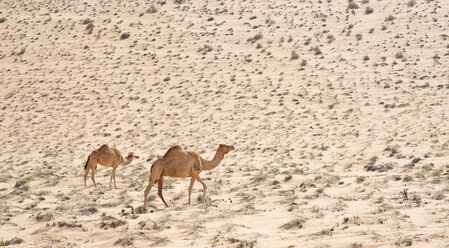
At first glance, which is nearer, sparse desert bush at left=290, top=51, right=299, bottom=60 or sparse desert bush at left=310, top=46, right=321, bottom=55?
sparse desert bush at left=290, top=51, right=299, bottom=60

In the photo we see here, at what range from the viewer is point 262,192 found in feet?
49.0

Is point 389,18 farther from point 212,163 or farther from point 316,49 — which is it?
point 212,163

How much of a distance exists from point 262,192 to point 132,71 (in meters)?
26.8

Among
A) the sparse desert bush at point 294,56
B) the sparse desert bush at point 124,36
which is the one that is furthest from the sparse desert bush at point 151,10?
the sparse desert bush at point 294,56

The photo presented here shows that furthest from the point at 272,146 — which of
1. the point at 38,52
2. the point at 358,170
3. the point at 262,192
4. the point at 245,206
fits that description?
the point at 38,52

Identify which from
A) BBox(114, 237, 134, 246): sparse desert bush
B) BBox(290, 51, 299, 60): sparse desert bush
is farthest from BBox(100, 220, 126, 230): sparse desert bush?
BBox(290, 51, 299, 60): sparse desert bush

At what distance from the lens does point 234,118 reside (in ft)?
103

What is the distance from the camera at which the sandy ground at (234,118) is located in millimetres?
11250

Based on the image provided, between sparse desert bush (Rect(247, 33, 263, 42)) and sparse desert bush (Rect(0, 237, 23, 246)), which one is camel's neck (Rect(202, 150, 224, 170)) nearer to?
sparse desert bush (Rect(0, 237, 23, 246))

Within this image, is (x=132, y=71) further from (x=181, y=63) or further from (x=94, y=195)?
(x=94, y=195)

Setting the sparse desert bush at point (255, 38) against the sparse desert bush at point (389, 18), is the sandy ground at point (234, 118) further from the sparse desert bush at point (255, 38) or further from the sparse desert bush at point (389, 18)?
the sparse desert bush at point (389, 18)

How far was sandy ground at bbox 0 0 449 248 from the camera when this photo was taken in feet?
36.9

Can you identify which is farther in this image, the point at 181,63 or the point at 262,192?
the point at 181,63

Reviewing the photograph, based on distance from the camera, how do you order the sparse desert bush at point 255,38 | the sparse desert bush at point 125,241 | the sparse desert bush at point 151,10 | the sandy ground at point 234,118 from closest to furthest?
the sparse desert bush at point 125,241 < the sandy ground at point 234,118 < the sparse desert bush at point 255,38 < the sparse desert bush at point 151,10
